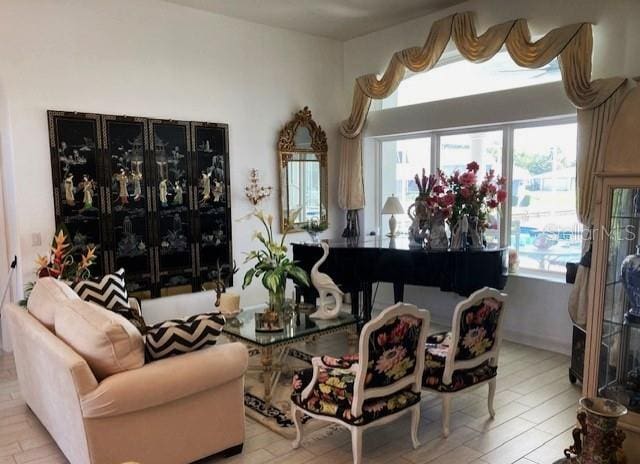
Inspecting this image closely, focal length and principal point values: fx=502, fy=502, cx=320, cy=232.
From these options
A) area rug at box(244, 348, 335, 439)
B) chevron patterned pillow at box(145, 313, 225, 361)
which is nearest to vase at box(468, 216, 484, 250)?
area rug at box(244, 348, 335, 439)

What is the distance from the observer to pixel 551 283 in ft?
16.5

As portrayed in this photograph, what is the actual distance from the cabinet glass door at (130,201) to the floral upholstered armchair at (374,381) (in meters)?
2.85

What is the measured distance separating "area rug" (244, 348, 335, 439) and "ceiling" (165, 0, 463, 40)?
375 centimetres

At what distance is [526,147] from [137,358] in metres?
4.37

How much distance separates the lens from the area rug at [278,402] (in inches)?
135

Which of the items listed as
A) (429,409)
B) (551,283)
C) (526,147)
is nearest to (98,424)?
(429,409)

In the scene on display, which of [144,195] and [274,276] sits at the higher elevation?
[144,195]

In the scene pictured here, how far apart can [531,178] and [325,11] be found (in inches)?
117

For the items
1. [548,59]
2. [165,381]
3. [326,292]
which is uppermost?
[548,59]

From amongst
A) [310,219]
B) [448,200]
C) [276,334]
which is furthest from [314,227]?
[276,334]

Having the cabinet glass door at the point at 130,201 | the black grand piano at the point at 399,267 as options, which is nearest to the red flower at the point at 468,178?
the black grand piano at the point at 399,267

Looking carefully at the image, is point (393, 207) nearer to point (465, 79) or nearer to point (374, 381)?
point (465, 79)

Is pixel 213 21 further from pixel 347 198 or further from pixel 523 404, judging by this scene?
pixel 523 404

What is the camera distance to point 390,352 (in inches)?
112
